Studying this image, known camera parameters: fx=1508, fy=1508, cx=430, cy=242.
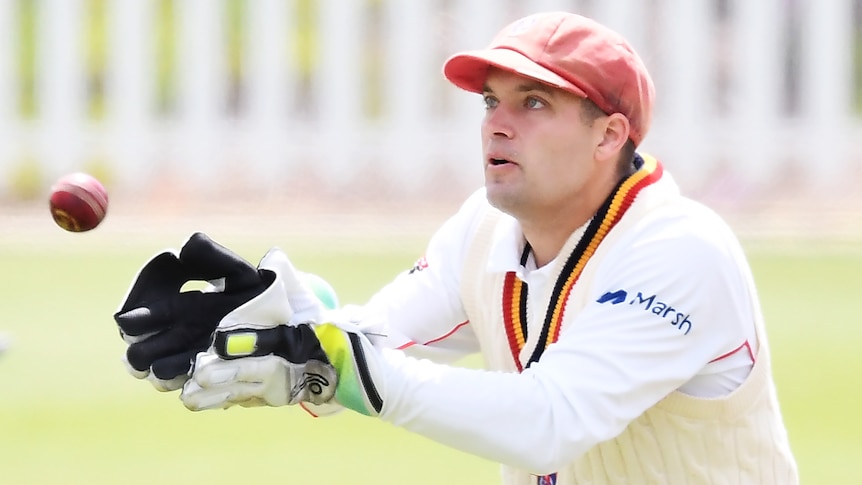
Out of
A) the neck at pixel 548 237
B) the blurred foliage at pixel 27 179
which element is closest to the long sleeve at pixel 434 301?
the neck at pixel 548 237

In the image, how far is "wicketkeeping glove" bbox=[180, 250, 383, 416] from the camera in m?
2.86

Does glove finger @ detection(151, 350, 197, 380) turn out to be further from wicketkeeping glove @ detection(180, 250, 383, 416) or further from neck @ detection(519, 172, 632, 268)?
neck @ detection(519, 172, 632, 268)

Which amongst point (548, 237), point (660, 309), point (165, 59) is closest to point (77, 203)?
point (548, 237)

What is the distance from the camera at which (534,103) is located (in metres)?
3.38

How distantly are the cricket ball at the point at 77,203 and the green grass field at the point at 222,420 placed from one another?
98.5 inches

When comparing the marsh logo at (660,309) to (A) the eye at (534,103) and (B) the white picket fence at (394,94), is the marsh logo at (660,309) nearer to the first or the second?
(A) the eye at (534,103)

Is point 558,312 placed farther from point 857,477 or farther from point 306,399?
point 857,477

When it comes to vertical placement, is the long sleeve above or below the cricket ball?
below

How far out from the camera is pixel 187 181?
15133 millimetres

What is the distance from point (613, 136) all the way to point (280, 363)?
1.01 metres

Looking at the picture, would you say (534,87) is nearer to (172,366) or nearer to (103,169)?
(172,366)

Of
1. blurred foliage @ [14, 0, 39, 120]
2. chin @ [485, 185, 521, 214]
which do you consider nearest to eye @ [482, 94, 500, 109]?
chin @ [485, 185, 521, 214]

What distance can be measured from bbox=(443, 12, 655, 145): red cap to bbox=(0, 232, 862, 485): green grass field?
294 centimetres

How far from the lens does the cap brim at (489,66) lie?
10.7ft
